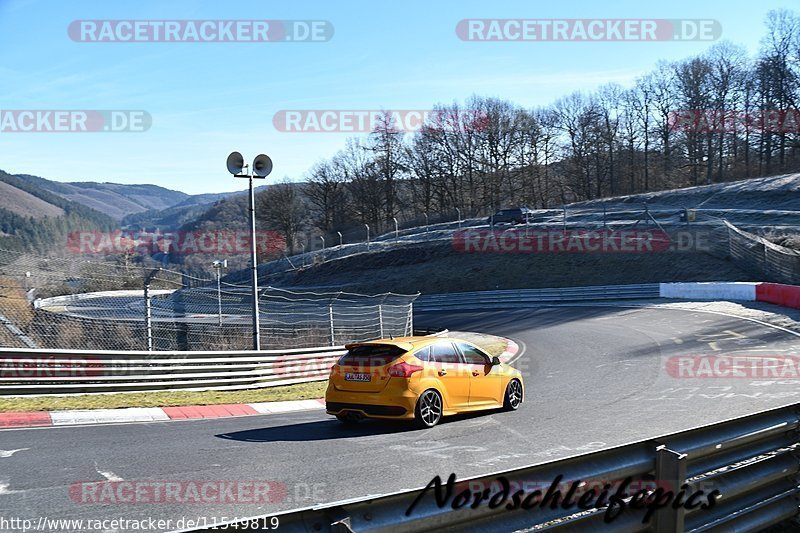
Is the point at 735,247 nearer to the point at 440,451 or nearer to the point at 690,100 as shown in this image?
the point at 440,451

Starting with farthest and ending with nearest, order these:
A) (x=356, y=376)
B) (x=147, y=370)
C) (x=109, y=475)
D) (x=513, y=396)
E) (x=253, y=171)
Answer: (x=253, y=171)
(x=147, y=370)
(x=513, y=396)
(x=356, y=376)
(x=109, y=475)

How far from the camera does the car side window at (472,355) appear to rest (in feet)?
39.3

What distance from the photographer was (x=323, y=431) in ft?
34.9

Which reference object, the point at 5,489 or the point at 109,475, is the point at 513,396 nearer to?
the point at 109,475

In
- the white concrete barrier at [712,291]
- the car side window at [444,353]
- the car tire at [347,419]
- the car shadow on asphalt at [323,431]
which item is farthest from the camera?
the white concrete barrier at [712,291]

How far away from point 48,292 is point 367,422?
6.42 meters

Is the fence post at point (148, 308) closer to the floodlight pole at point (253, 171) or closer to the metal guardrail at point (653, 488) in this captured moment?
the floodlight pole at point (253, 171)

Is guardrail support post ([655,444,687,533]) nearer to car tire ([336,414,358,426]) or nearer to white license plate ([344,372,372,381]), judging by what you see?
white license plate ([344,372,372,381])

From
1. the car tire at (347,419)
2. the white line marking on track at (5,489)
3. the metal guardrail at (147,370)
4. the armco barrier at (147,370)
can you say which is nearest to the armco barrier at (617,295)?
the metal guardrail at (147,370)

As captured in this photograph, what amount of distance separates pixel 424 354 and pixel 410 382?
677 millimetres

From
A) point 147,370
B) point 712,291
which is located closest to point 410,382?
point 147,370

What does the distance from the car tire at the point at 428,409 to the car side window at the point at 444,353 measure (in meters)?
0.63

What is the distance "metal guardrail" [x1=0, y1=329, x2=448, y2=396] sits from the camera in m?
12.5

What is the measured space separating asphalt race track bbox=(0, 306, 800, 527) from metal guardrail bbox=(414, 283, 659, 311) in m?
19.1
